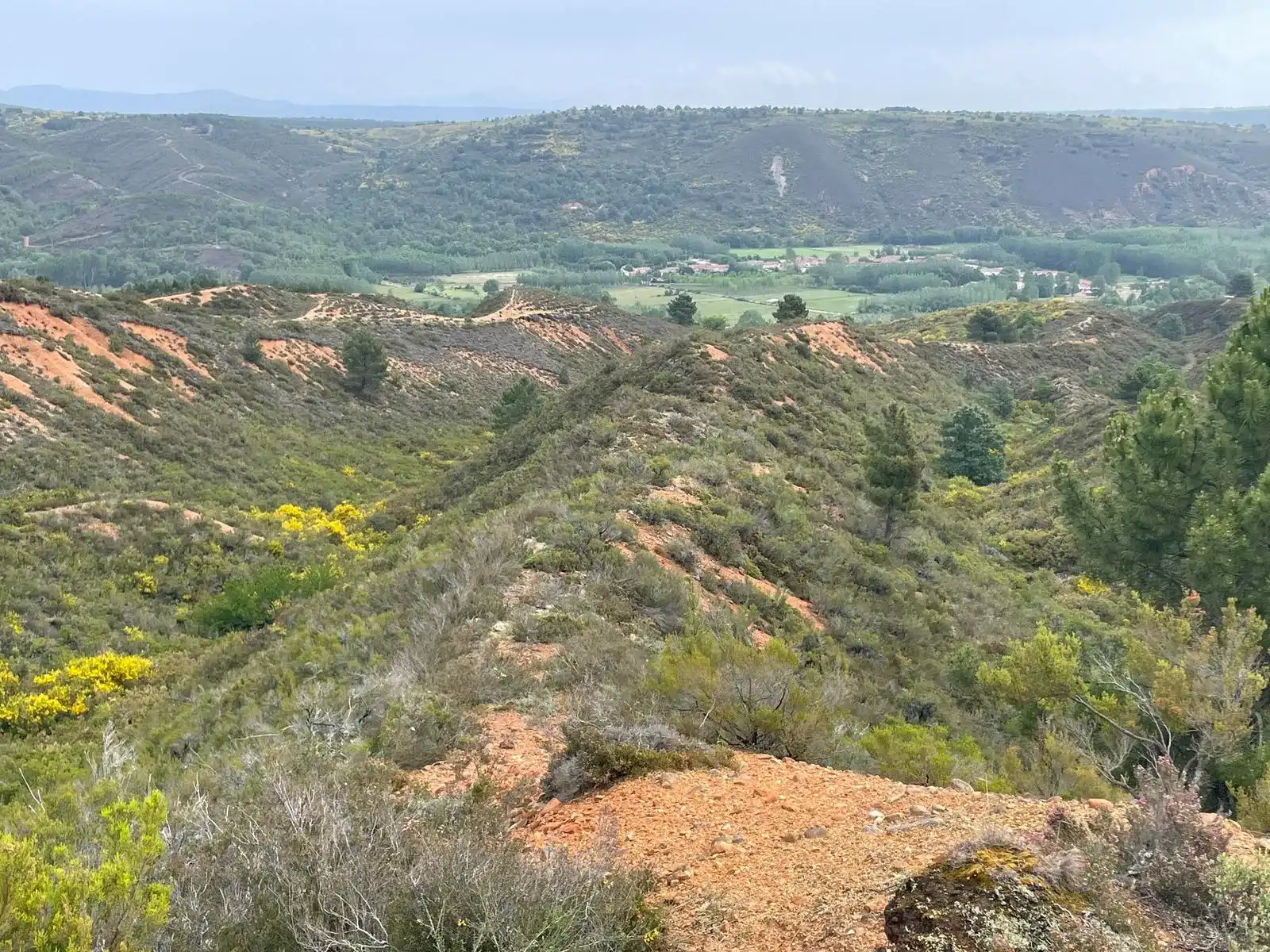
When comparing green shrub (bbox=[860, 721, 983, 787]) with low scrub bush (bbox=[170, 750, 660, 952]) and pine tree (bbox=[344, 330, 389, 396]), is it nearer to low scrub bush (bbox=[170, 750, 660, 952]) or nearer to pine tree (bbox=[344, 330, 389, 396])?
low scrub bush (bbox=[170, 750, 660, 952])

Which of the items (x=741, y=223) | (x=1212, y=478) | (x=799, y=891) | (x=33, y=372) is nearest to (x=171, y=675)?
(x=799, y=891)

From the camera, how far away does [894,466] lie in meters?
16.0

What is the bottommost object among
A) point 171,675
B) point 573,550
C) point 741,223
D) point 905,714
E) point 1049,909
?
point 171,675

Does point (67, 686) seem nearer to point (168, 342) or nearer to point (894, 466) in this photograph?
point (894, 466)

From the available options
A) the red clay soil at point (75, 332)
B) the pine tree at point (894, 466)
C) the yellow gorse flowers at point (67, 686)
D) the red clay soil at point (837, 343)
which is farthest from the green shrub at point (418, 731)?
the red clay soil at point (75, 332)

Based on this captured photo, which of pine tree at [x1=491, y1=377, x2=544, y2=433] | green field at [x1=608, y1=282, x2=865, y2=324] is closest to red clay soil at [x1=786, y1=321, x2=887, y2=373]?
pine tree at [x1=491, y1=377, x2=544, y2=433]

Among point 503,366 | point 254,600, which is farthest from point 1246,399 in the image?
point 503,366

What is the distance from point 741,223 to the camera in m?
200

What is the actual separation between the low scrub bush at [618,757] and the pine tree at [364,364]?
39417 mm

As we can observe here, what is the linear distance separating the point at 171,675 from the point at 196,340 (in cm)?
2929

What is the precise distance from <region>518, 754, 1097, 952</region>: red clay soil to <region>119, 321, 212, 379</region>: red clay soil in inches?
1427

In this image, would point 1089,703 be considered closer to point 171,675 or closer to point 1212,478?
point 1212,478

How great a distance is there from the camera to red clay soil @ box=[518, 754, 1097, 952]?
142 inches

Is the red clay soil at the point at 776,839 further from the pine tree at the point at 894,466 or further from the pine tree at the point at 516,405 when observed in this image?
the pine tree at the point at 516,405
